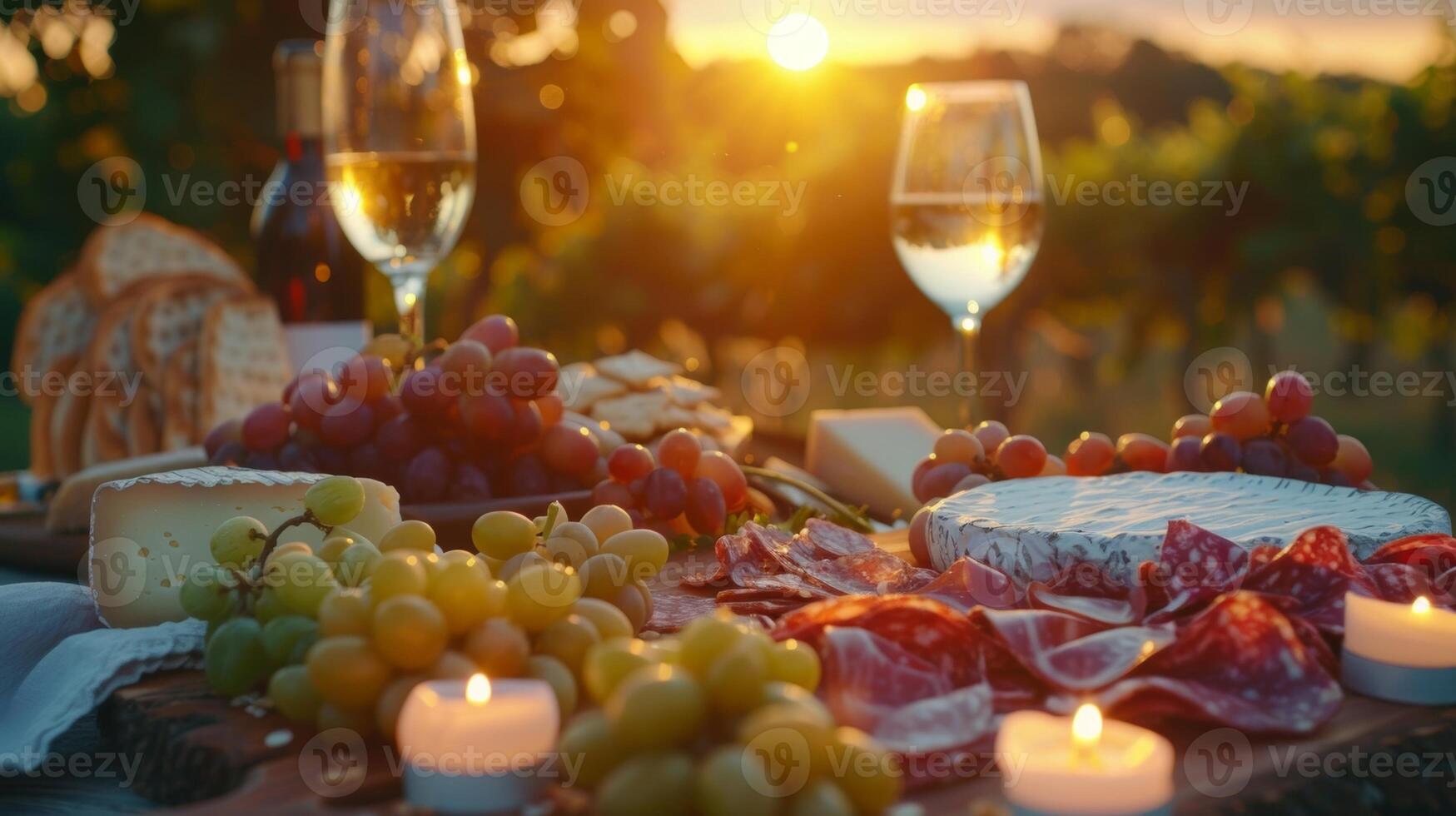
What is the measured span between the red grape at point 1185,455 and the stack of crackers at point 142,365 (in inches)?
50.3

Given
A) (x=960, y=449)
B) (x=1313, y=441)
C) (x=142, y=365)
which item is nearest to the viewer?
(x=1313, y=441)

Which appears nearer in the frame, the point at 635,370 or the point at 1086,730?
the point at 1086,730

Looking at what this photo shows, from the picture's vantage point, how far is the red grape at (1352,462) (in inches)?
49.7

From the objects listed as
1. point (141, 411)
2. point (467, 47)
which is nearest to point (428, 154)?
point (141, 411)

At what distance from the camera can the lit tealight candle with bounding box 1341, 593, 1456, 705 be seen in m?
0.77

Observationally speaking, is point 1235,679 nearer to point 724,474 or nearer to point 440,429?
point 724,474

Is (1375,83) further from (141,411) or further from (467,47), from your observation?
(141,411)

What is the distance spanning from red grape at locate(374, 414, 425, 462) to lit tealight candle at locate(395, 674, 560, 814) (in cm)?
71

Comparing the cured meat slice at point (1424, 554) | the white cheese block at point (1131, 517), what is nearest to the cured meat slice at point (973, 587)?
the white cheese block at point (1131, 517)

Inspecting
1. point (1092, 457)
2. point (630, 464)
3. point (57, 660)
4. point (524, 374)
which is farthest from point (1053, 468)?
point (57, 660)

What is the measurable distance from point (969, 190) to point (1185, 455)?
0.44 m

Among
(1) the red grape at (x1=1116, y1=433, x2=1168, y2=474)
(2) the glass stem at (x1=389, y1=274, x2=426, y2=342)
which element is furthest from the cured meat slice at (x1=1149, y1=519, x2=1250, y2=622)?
(2) the glass stem at (x1=389, y1=274, x2=426, y2=342)

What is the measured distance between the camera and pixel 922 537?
45.2 inches

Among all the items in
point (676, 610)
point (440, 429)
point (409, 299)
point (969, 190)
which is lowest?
point (676, 610)
